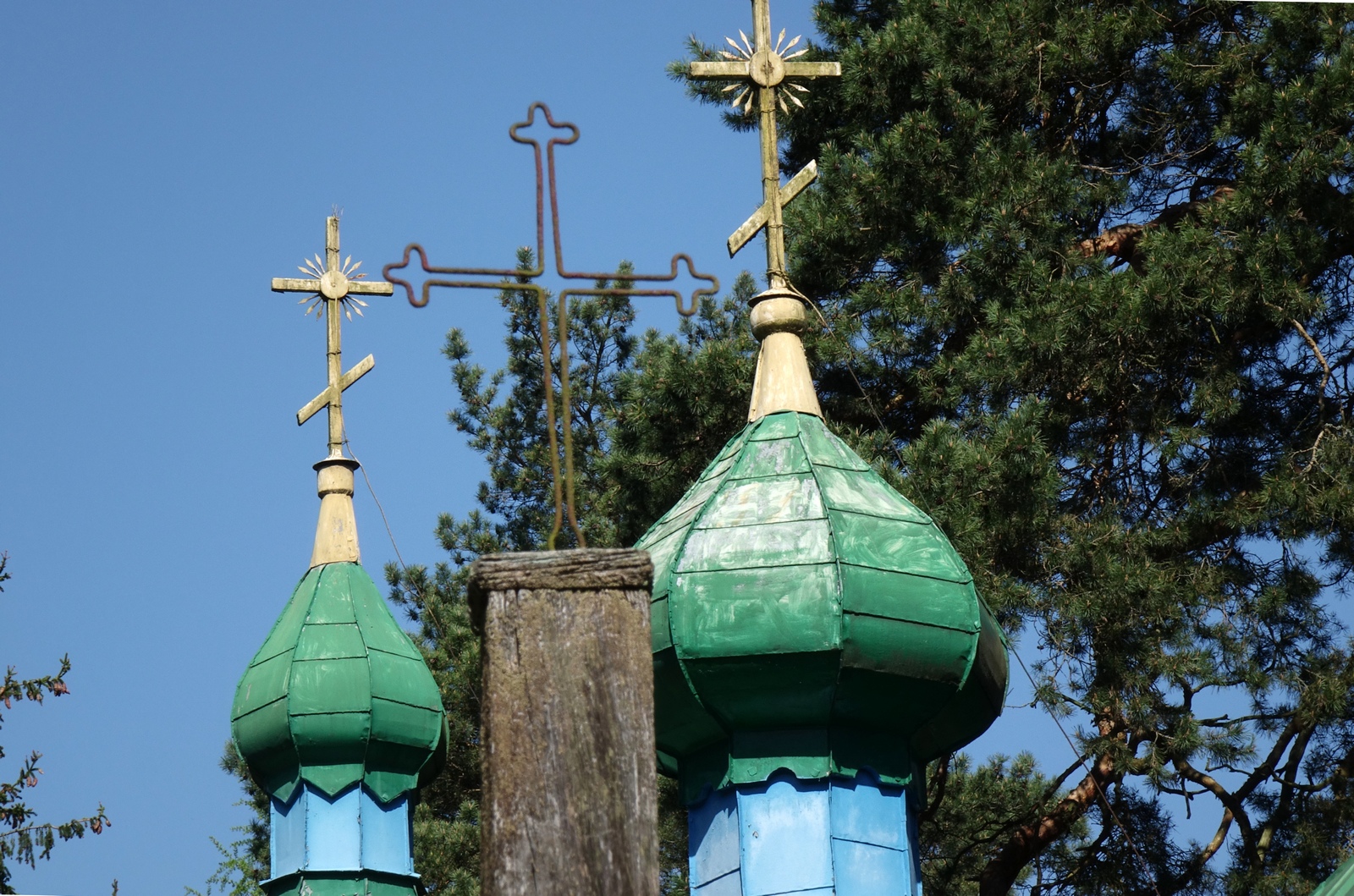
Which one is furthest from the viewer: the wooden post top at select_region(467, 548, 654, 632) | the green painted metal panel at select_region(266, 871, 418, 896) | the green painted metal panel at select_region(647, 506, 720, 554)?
the green painted metal panel at select_region(266, 871, 418, 896)

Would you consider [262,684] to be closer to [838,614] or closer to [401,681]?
[401,681]

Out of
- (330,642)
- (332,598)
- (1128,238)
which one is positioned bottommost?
(330,642)

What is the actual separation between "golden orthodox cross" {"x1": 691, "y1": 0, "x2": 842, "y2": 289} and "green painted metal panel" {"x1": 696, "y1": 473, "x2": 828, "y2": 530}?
0.91m

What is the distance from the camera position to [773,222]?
8094 millimetres

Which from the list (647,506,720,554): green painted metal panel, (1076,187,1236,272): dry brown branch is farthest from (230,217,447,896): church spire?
(1076,187,1236,272): dry brown branch

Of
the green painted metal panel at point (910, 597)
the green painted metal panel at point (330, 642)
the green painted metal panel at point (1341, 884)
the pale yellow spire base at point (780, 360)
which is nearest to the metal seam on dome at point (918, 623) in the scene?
the green painted metal panel at point (910, 597)

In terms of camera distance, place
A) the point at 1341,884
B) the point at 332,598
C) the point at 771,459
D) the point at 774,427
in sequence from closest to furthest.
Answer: the point at 1341,884, the point at 771,459, the point at 774,427, the point at 332,598

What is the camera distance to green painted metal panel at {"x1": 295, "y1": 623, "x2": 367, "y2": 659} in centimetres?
1025

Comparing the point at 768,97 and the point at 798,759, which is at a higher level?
the point at 768,97

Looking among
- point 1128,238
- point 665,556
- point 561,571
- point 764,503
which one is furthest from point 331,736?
point 561,571

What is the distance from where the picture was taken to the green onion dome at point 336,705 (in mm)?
10062

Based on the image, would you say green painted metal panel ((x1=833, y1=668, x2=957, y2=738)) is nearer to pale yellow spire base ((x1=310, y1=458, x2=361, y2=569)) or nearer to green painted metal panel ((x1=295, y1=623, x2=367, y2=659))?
green painted metal panel ((x1=295, y1=623, x2=367, y2=659))

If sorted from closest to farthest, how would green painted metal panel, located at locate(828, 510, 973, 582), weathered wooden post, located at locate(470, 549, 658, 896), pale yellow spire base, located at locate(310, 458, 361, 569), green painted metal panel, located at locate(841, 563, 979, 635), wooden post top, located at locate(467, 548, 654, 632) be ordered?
weathered wooden post, located at locate(470, 549, 658, 896) < wooden post top, located at locate(467, 548, 654, 632) < green painted metal panel, located at locate(841, 563, 979, 635) < green painted metal panel, located at locate(828, 510, 973, 582) < pale yellow spire base, located at locate(310, 458, 361, 569)

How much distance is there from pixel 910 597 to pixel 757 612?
0.55 meters
